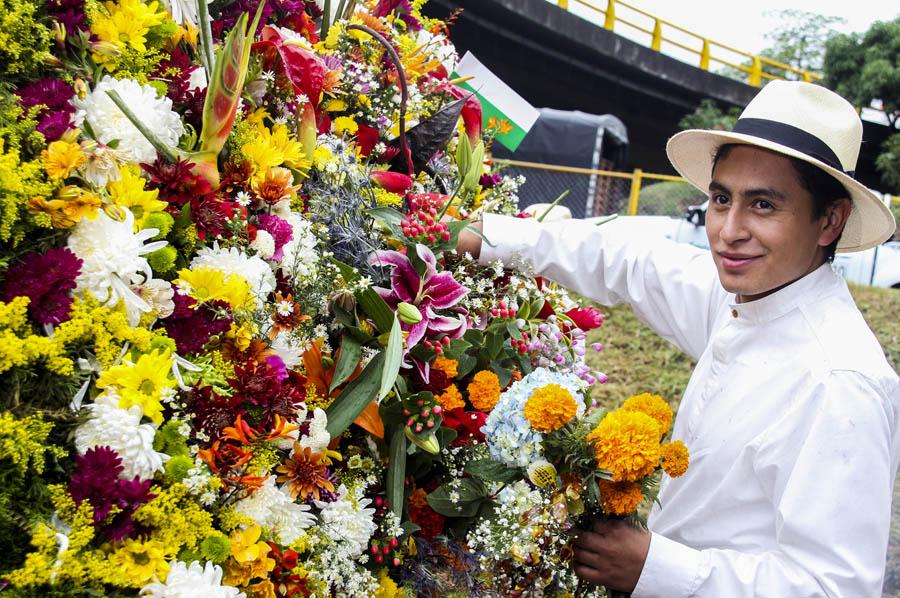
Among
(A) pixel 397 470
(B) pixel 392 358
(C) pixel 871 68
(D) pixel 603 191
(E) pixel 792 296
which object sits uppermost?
(C) pixel 871 68

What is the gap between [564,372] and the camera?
1508 mm

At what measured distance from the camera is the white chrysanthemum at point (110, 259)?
925 millimetres

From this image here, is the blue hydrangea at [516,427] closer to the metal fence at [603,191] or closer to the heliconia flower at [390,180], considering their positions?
the heliconia flower at [390,180]

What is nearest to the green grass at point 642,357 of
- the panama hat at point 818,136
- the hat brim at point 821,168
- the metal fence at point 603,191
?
the metal fence at point 603,191

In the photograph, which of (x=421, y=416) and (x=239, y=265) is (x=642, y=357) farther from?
(x=239, y=265)

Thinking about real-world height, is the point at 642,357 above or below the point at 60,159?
below

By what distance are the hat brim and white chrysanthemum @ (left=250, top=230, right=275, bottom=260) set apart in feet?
3.03

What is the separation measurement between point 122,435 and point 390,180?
76 centimetres

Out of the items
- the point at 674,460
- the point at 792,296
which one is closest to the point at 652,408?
the point at 674,460

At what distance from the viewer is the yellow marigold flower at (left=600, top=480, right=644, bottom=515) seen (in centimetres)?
114

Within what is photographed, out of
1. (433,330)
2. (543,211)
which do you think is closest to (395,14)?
(543,211)

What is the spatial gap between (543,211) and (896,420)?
0.97 metres

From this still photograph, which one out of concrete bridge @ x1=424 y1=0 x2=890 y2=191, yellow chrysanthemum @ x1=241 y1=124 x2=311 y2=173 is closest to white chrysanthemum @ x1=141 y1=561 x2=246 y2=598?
yellow chrysanthemum @ x1=241 y1=124 x2=311 y2=173

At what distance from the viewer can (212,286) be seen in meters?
1.05
